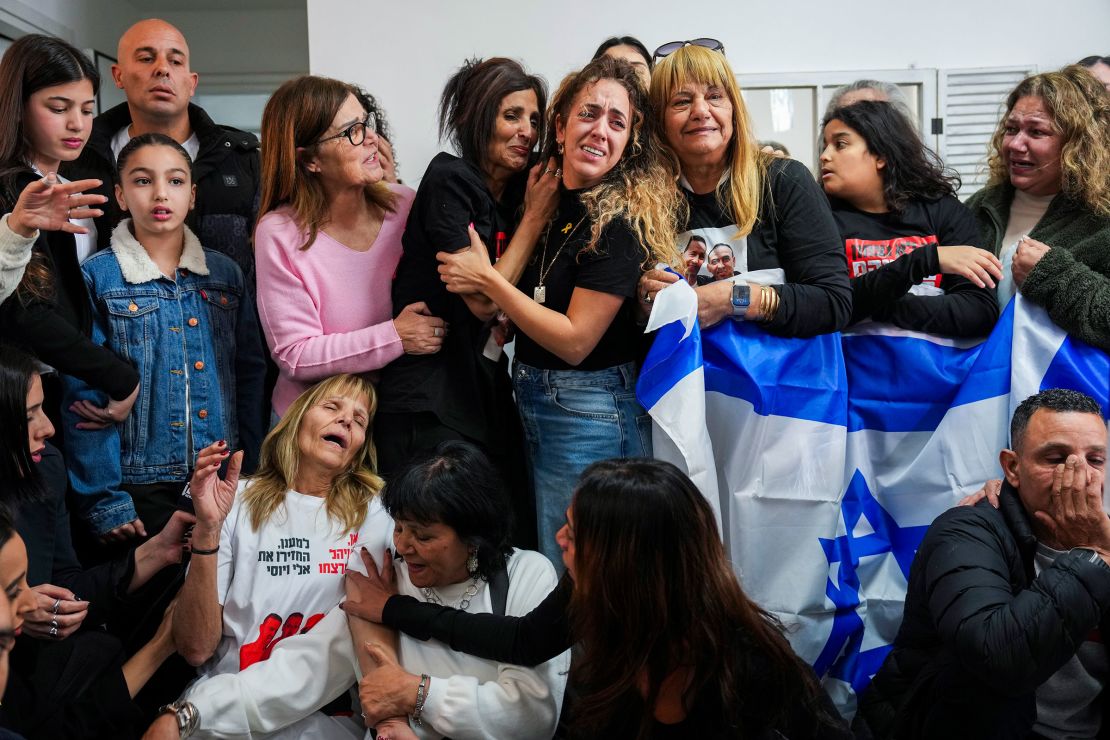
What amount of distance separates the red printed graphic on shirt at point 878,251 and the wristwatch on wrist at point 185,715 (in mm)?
1818

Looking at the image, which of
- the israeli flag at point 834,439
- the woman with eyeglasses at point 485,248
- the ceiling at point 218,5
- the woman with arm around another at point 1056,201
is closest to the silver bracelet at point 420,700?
the woman with eyeglasses at point 485,248

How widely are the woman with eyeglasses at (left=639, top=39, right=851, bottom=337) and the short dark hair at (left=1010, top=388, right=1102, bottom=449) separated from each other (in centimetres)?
43

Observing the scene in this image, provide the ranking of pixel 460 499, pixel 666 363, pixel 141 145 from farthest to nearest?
pixel 141 145, pixel 666 363, pixel 460 499

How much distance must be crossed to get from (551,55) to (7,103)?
8.33ft

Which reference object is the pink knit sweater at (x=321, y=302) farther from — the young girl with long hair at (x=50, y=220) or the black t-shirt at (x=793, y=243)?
the black t-shirt at (x=793, y=243)

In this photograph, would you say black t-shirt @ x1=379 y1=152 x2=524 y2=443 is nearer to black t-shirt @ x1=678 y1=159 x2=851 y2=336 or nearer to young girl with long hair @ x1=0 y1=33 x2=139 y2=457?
black t-shirt @ x1=678 y1=159 x2=851 y2=336

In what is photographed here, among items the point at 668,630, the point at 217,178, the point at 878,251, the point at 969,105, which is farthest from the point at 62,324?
the point at 969,105

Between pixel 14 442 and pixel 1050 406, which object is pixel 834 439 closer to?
pixel 1050 406

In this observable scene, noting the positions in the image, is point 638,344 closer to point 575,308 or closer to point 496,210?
point 575,308

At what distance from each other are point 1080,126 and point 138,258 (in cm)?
235

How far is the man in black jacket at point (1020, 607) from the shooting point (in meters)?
1.95

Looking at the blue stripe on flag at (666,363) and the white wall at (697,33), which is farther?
the white wall at (697,33)

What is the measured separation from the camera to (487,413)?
267cm

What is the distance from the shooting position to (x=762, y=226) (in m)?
2.52
